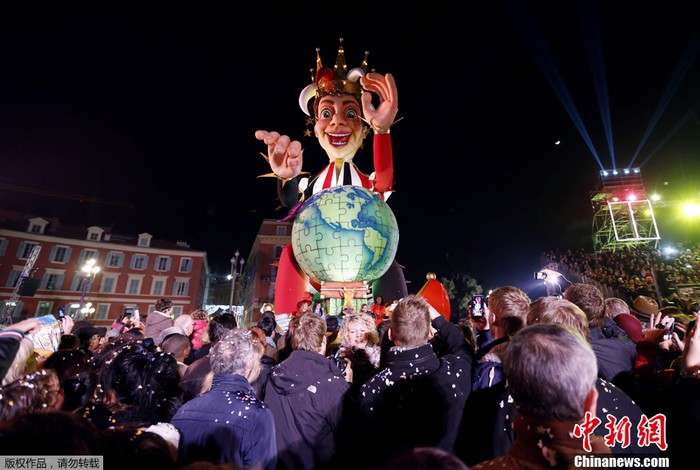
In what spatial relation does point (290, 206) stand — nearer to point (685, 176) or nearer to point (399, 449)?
point (399, 449)

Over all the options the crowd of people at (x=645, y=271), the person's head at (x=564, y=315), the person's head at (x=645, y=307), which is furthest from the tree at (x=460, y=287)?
the person's head at (x=564, y=315)

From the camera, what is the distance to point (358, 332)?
12.3 ft

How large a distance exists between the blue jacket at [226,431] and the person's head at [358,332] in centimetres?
163

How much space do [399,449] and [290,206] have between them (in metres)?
8.16

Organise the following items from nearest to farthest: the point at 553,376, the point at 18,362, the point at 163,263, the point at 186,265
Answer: the point at 553,376
the point at 18,362
the point at 163,263
the point at 186,265

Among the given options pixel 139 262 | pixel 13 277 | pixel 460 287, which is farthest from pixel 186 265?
pixel 460 287

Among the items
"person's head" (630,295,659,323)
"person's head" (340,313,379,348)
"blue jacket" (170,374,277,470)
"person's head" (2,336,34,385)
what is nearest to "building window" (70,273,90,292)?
"person's head" (2,336,34,385)

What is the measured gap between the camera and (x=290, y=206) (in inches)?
390

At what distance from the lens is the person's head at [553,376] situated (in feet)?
4.19

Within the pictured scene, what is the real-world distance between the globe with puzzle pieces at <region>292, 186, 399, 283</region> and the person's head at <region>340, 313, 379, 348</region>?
136 inches

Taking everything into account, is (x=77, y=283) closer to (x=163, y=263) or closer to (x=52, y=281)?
(x=52, y=281)

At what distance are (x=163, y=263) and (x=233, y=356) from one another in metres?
43.3

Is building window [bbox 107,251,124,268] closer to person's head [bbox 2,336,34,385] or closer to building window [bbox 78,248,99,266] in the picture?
building window [bbox 78,248,99,266]

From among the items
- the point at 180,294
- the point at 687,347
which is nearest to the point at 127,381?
the point at 687,347
